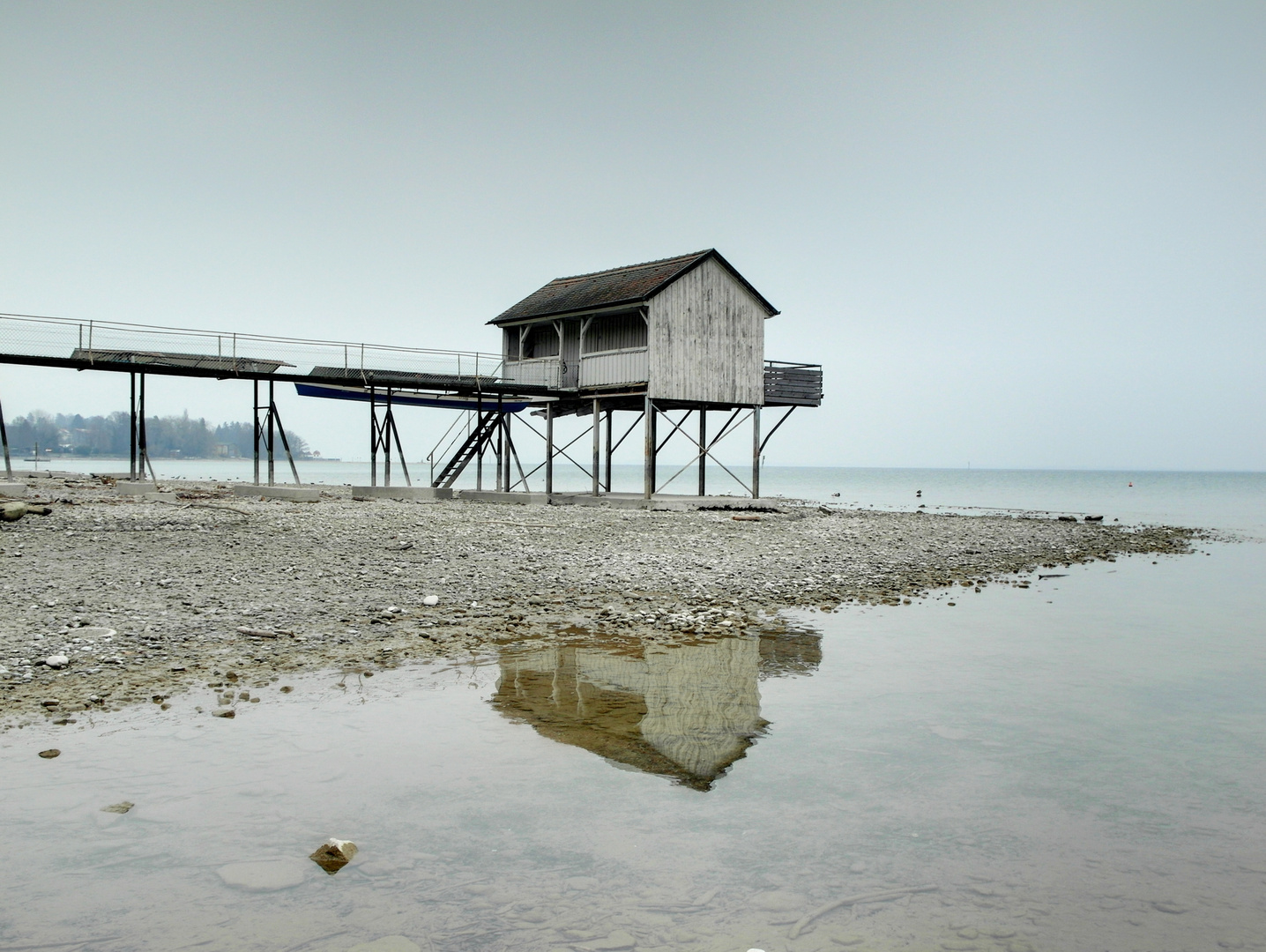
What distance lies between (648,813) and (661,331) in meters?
23.8

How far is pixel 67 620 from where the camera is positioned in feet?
29.9

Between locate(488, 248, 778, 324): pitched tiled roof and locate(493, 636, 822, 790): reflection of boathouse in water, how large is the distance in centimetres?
1941

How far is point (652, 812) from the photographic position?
5.66m

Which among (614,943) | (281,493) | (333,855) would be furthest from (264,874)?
(281,493)

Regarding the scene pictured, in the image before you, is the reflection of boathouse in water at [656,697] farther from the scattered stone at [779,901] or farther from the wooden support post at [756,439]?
the wooden support post at [756,439]

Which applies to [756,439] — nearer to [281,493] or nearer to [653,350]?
[653,350]

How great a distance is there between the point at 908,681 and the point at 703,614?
3.12m

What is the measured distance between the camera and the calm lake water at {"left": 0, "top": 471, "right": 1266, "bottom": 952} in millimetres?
4355

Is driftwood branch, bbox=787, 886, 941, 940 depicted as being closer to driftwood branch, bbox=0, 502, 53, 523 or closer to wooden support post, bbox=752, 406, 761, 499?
driftwood branch, bbox=0, 502, 53, 523

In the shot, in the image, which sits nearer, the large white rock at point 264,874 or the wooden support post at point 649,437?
the large white rock at point 264,874

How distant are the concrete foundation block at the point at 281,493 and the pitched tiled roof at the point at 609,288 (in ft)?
33.5

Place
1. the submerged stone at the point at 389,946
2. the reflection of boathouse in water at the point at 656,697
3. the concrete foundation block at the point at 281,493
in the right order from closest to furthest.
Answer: the submerged stone at the point at 389,946
the reflection of boathouse in water at the point at 656,697
the concrete foundation block at the point at 281,493

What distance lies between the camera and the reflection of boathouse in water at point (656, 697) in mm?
6816

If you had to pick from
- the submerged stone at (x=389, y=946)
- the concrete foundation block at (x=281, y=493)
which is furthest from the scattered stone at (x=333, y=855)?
the concrete foundation block at (x=281, y=493)
